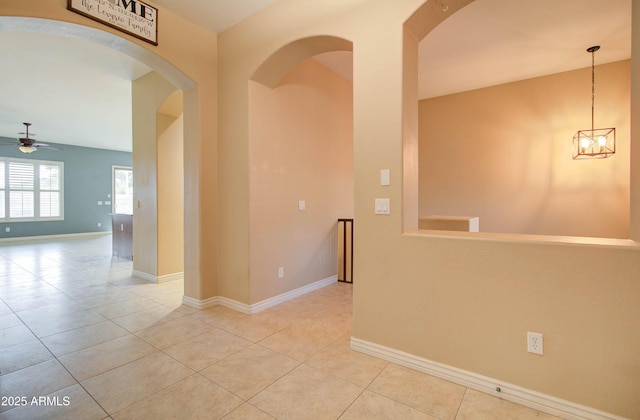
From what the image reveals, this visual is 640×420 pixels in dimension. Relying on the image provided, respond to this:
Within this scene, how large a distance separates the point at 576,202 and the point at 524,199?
61cm

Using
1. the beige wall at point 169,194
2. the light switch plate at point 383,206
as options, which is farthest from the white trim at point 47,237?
the light switch plate at point 383,206

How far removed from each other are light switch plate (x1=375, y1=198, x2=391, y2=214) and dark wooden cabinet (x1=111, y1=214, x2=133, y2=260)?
538cm

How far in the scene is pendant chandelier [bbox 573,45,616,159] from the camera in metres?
3.85

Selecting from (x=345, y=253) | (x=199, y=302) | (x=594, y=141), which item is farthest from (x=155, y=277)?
(x=594, y=141)

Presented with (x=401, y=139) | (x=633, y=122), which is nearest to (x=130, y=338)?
(x=401, y=139)

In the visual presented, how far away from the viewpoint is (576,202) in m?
4.20

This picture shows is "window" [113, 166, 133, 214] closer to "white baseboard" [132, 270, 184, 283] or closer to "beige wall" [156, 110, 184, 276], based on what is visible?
"white baseboard" [132, 270, 184, 283]

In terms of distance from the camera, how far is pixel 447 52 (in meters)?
3.71

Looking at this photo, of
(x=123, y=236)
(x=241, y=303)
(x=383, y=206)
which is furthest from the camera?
(x=123, y=236)

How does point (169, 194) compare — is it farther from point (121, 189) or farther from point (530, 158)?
point (121, 189)

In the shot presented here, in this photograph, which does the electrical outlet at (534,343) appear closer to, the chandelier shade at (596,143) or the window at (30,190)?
the chandelier shade at (596,143)

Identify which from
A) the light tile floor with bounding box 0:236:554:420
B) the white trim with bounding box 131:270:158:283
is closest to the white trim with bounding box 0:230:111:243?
the white trim with bounding box 131:270:158:283

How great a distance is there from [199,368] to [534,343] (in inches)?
85.7

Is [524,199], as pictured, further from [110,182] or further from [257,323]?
[110,182]
